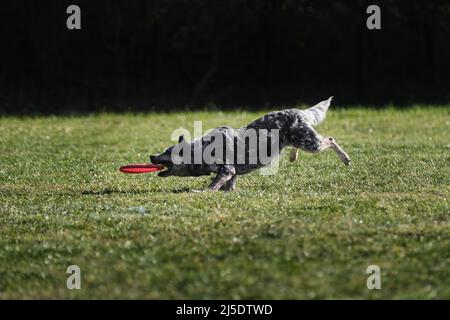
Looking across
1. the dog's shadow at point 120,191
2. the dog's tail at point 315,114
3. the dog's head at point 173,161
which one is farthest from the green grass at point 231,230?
the dog's tail at point 315,114

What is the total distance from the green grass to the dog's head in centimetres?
28

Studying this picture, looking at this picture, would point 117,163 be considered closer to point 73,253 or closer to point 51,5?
point 73,253

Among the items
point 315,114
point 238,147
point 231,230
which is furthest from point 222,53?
point 231,230

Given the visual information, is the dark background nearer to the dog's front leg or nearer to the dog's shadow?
the dog's shadow

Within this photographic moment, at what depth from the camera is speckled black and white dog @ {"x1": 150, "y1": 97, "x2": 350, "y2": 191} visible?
33.3 ft

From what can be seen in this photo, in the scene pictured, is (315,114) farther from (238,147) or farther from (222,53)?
(222,53)

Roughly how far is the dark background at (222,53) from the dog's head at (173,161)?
15.6m

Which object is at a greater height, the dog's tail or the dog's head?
the dog's tail

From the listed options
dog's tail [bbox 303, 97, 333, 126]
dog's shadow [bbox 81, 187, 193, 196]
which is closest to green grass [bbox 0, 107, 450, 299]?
dog's shadow [bbox 81, 187, 193, 196]

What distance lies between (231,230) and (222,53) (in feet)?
81.0

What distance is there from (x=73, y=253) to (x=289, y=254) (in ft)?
6.22

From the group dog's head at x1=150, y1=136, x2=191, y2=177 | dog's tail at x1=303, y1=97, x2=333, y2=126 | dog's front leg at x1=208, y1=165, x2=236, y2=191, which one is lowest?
dog's front leg at x1=208, y1=165, x2=236, y2=191

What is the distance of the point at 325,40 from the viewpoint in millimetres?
33000

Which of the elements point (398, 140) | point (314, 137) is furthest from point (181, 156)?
point (398, 140)
